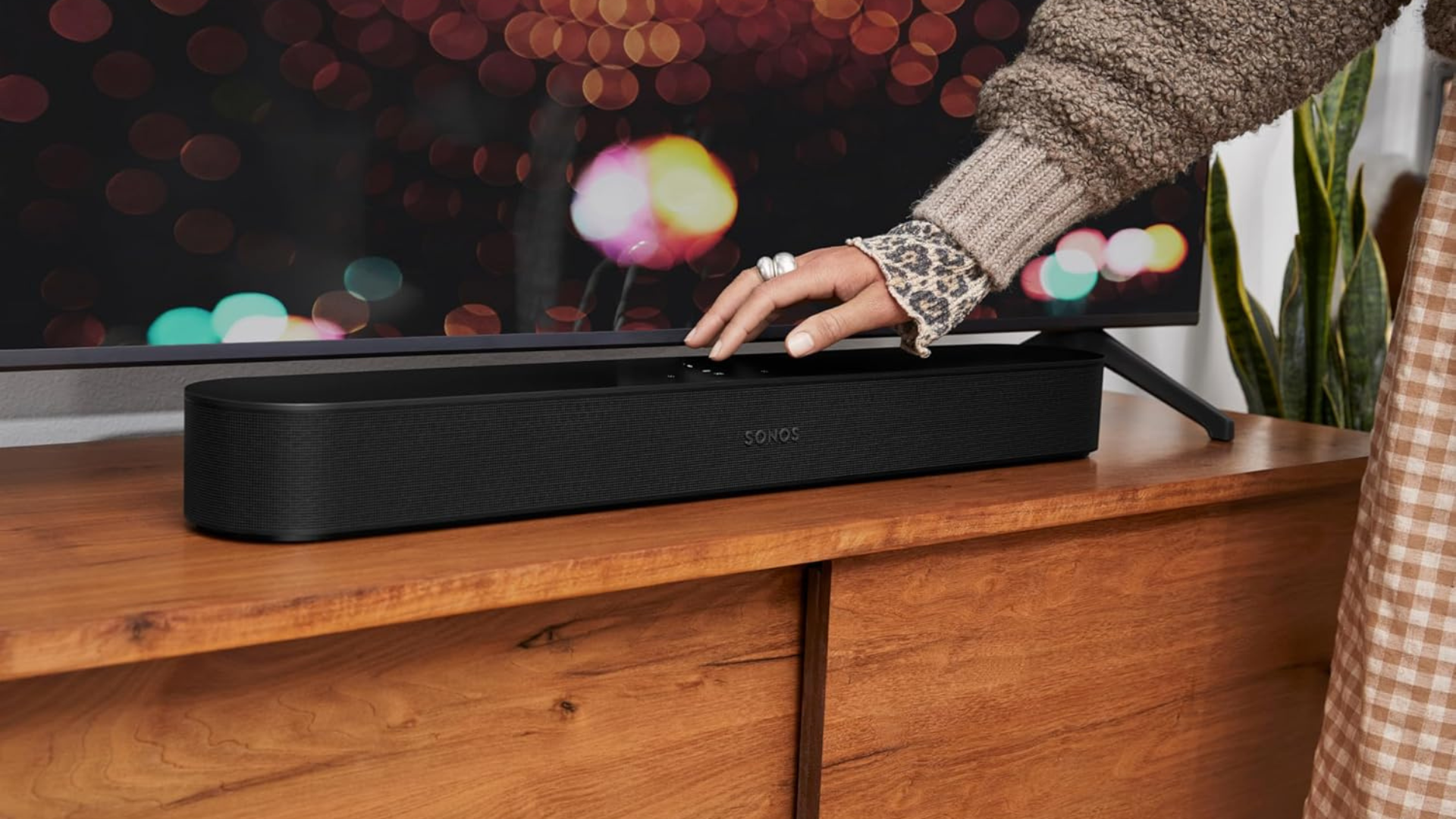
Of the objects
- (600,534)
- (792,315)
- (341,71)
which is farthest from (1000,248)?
(341,71)

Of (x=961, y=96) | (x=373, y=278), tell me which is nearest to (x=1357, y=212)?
(x=961, y=96)

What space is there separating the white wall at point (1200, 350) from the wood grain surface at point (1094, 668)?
1.50 feet

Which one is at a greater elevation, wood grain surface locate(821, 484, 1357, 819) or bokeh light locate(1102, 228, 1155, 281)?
bokeh light locate(1102, 228, 1155, 281)

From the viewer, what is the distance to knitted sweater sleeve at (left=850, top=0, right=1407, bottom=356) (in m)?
0.95

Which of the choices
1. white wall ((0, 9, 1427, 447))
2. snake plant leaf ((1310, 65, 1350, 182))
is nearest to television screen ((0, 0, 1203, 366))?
white wall ((0, 9, 1427, 447))

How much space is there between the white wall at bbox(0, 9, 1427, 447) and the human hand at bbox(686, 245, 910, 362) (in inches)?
12.5

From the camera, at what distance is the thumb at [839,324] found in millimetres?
901

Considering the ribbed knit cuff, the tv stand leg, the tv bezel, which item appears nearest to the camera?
the tv bezel

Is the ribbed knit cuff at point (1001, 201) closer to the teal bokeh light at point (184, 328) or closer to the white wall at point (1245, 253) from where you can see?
the teal bokeh light at point (184, 328)

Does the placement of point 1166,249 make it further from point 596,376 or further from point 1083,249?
point 596,376

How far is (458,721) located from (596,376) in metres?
0.26

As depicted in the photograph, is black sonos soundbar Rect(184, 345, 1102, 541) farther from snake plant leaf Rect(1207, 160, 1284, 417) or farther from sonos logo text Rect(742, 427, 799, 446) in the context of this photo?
snake plant leaf Rect(1207, 160, 1284, 417)

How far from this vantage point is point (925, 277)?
942 mm

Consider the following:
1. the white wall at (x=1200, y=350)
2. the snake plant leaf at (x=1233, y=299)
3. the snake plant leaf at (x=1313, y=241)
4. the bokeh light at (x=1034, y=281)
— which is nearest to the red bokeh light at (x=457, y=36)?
the white wall at (x=1200, y=350)
